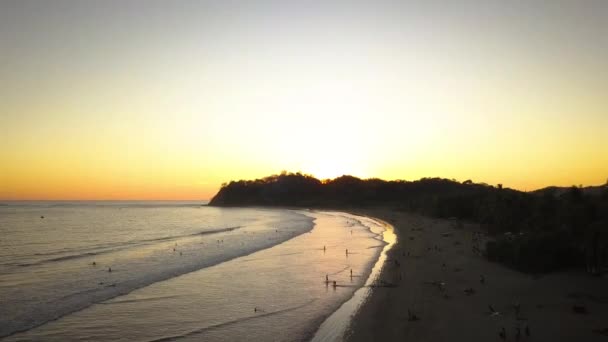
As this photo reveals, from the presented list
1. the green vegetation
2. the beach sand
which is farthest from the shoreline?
the green vegetation

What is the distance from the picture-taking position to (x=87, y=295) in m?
15.7

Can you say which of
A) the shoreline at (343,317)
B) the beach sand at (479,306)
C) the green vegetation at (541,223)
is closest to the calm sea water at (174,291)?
the shoreline at (343,317)

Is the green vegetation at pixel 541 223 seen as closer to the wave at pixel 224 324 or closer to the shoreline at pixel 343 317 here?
the shoreline at pixel 343 317

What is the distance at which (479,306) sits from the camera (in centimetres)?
1186

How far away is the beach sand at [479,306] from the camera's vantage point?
965 cm

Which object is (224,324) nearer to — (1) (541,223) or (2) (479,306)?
(2) (479,306)

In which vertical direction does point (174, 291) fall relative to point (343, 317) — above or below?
below

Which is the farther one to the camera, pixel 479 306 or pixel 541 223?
pixel 541 223

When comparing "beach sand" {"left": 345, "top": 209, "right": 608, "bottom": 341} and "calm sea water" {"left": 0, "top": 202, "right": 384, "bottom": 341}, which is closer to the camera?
"beach sand" {"left": 345, "top": 209, "right": 608, "bottom": 341}

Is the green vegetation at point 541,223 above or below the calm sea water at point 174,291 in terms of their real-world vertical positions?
above

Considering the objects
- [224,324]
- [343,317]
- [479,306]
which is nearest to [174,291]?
[224,324]

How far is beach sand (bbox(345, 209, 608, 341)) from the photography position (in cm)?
965

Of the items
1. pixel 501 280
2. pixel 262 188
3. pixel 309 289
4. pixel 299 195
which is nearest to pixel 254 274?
pixel 309 289

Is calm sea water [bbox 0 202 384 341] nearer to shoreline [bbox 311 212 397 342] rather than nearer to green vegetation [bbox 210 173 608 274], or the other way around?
shoreline [bbox 311 212 397 342]
